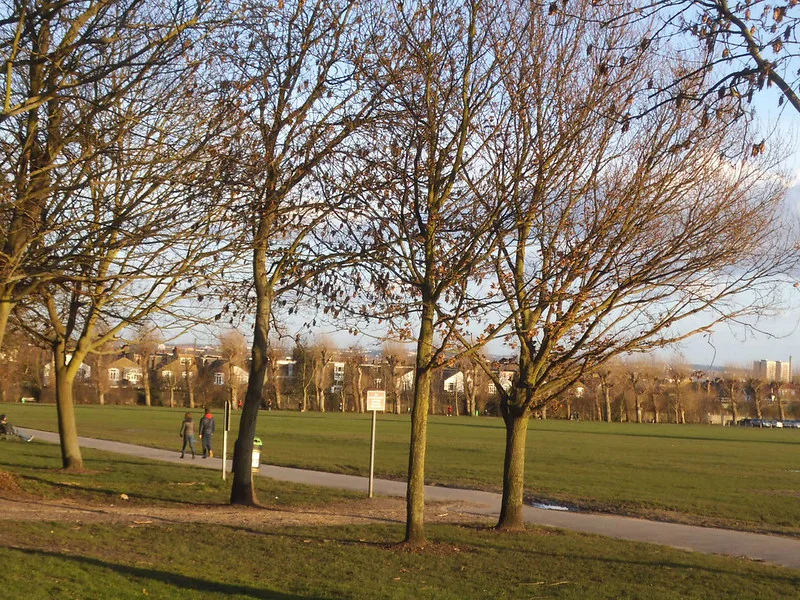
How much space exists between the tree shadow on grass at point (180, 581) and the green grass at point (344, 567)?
12mm

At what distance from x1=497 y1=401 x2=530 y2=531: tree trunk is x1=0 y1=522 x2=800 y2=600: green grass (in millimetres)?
576

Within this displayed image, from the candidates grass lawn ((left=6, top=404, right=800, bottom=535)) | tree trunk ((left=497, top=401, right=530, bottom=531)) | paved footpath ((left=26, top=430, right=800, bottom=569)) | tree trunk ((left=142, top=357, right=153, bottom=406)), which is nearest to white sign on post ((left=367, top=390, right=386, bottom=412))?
paved footpath ((left=26, top=430, right=800, bottom=569))

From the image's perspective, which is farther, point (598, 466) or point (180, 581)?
point (598, 466)

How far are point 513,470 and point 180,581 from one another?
6.73 meters

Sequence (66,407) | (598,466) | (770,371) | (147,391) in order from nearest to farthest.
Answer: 1. (66,407)
2. (598,466)
3. (147,391)
4. (770,371)

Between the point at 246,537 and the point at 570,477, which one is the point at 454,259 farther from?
the point at 570,477

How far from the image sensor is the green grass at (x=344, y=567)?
966cm

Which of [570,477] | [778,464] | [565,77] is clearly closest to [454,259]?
[565,77]

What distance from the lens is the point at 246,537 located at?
13156mm

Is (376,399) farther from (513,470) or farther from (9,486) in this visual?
(9,486)

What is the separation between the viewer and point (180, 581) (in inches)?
388

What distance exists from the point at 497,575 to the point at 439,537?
2946mm

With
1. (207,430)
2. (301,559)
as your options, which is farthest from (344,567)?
(207,430)

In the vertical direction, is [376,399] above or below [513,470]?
above
